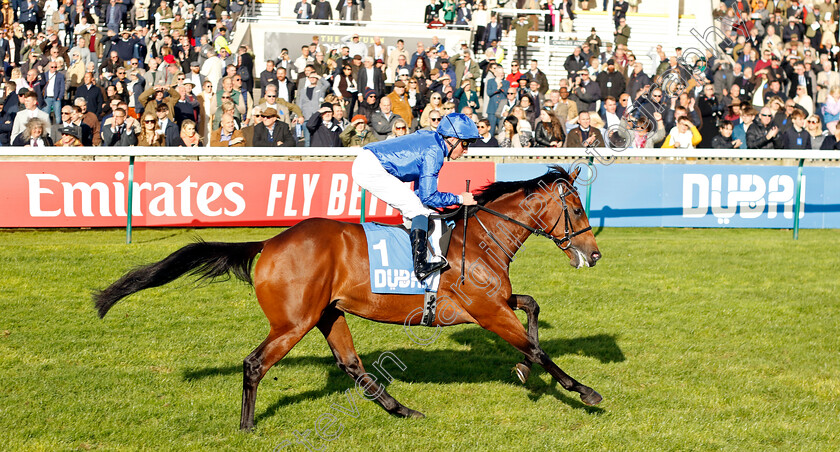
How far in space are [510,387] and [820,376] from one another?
222 cm

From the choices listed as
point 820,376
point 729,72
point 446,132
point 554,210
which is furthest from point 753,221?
point 446,132

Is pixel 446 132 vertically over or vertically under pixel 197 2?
under

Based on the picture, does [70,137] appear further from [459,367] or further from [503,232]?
[503,232]

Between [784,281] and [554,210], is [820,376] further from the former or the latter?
[784,281]

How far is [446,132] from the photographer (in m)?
5.11

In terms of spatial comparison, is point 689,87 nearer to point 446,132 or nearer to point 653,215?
point 653,215

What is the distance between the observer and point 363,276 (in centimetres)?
511

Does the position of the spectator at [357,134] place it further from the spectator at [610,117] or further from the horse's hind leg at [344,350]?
the horse's hind leg at [344,350]

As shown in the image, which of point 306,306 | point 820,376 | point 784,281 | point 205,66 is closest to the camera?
point 306,306

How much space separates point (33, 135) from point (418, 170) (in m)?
7.50

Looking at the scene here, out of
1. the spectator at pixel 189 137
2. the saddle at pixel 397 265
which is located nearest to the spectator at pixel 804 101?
the spectator at pixel 189 137

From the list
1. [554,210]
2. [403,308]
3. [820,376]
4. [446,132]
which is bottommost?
[820,376]

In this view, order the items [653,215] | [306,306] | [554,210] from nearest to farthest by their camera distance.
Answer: [306,306] < [554,210] < [653,215]

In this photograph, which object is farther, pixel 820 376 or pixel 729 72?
pixel 729 72
